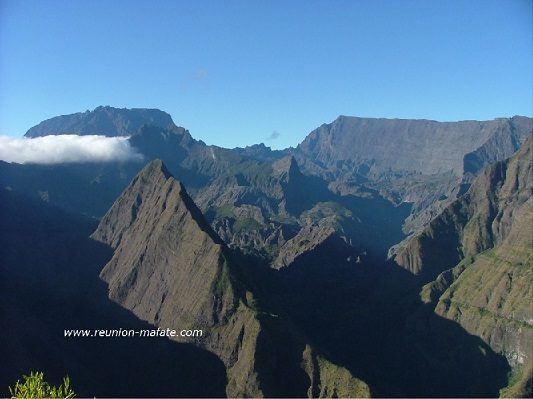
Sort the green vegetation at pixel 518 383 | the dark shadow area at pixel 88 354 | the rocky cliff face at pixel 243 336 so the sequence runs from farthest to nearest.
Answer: the green vegetation at pixel 518 383 < the rocky cliff face at pixel 243 336 < the dark shadow area at pixel 88 354

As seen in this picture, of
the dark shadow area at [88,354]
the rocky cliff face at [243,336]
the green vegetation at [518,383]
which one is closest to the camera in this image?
the dark shadow area at [88,354]

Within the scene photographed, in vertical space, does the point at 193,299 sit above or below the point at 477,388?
above

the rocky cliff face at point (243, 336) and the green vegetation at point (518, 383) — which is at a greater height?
the rocky cliff face at point (243, 336)

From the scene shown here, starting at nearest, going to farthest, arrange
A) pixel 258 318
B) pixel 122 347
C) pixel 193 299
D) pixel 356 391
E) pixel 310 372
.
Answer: pixel 356 391 → pixel 310 372 → pixel 258 318 → pixel 122 347 → pixel 193 299

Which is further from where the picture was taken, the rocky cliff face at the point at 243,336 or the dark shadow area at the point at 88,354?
the rocky cliff face at the point at 243,336

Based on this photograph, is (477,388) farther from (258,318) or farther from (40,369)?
(40,369)

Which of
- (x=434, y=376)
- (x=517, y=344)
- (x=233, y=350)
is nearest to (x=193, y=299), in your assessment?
(x=233, y=350)

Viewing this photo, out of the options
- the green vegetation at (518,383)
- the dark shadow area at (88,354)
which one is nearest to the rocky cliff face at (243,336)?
the dark shadow area at (88,354)

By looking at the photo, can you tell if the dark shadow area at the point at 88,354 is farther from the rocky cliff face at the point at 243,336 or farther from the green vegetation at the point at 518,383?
the green vegetation at the point at 518,383

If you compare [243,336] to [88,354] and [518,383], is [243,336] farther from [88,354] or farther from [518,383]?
[518,383]

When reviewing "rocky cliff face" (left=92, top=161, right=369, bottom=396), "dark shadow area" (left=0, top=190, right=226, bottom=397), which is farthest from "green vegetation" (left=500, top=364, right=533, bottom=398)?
"dark shadow area" (left=0, top=190, right=226, bottom=397)

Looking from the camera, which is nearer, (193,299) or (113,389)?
(113,389)
